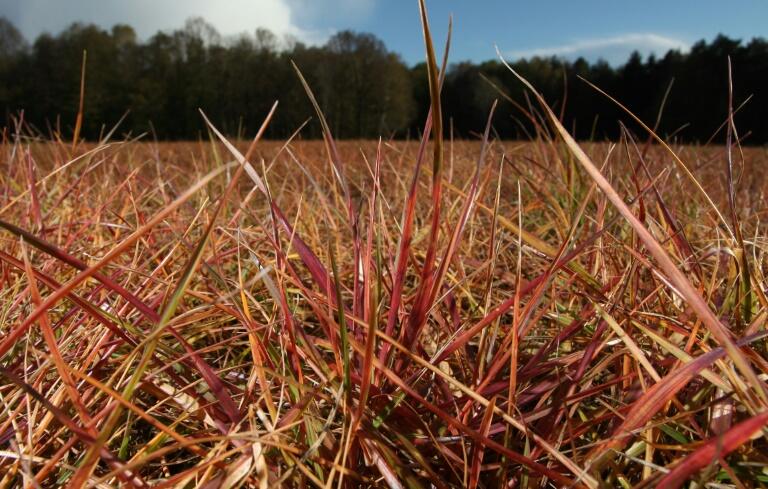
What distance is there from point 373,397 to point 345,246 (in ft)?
1.70

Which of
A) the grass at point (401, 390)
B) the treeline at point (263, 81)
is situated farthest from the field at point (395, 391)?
the treeline at point (263, 81)

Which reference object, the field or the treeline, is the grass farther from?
the treeline

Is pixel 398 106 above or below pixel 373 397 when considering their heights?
above

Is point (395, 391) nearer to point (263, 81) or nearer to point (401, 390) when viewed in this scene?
point (401, 390)

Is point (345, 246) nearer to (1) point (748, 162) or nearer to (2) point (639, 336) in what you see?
(2) point (639, 336)

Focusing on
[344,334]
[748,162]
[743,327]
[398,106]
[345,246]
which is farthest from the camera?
[398,106]

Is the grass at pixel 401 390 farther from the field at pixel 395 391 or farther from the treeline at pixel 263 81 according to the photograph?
the treeline at pixel 263 81

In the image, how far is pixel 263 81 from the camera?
829 inches

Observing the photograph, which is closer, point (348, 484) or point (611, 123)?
point (348, 484)

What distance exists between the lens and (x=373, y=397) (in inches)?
14.8

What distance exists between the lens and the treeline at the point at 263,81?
1755cm

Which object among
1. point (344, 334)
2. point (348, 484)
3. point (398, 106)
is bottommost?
point (348, 484)

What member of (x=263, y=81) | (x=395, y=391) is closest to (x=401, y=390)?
(x=395, y=391)

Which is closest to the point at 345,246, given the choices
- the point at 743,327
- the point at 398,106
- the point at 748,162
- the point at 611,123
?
the point at 743,327
